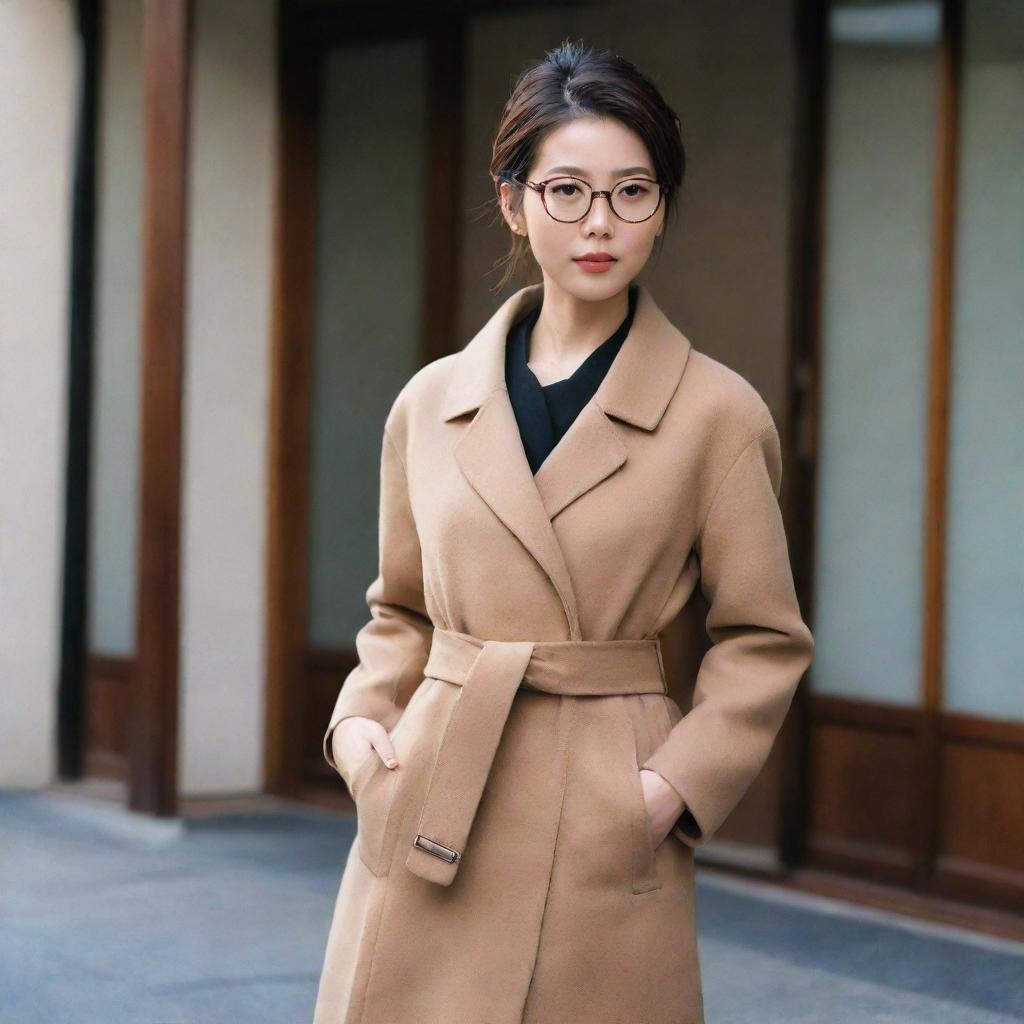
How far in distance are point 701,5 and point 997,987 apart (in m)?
3.18

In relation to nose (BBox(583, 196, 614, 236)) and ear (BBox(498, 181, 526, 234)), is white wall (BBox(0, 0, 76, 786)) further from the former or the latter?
nose (BBox(583, 196, 614, 236))

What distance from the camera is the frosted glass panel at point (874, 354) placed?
5324 mm

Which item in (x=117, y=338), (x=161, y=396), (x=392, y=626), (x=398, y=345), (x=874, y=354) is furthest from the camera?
(x=117, y=338)

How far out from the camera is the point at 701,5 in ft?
19.0

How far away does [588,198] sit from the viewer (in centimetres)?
230

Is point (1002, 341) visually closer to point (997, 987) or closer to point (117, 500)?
point (997, 987)

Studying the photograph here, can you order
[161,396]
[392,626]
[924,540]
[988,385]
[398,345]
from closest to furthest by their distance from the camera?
[392,626] < [988,385] < [924,540] < [161,396] < [398,345]

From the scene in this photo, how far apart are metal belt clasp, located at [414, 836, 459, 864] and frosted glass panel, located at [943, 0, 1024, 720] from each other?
10.6ft

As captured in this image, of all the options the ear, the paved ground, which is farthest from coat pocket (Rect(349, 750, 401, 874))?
the paved ground

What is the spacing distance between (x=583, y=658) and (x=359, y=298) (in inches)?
185

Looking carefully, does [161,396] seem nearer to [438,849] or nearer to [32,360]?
[32,360]

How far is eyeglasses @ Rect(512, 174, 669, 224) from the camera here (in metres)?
2.30

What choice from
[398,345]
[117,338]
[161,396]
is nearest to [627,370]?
[161,396]

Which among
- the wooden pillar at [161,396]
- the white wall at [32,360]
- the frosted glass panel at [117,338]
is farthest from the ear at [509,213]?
the white wall at [32,360]
